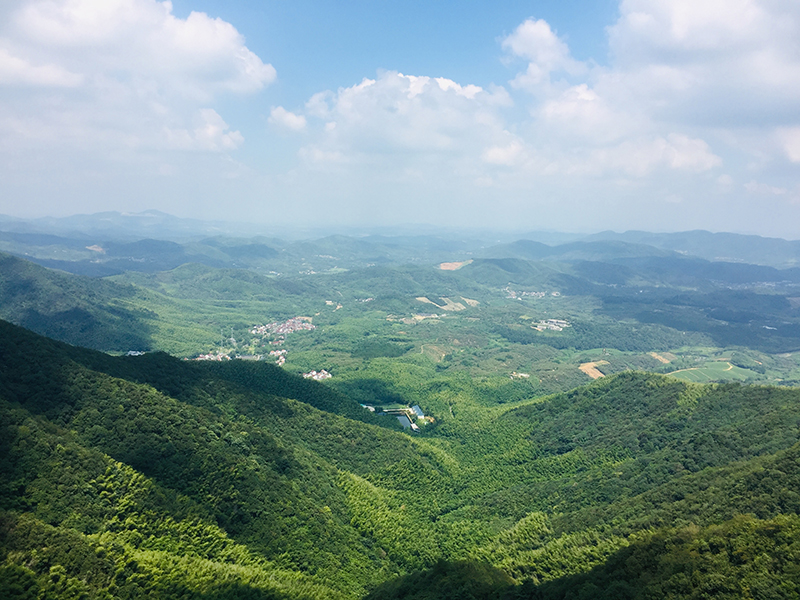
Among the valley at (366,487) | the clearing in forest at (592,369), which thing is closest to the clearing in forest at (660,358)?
the clearing in forest at (592,369)

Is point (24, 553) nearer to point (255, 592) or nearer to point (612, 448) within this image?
point (255, 592)

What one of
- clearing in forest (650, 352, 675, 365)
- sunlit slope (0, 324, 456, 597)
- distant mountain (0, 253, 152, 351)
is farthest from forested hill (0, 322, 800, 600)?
clearing in forest (650, 352, 675, 365)

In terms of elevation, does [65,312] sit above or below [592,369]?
above

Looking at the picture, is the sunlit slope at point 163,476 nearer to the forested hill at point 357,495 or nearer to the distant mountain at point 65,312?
the forested hill at point 357,495

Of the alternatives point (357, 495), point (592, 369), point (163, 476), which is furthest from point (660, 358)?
point (163, 476)

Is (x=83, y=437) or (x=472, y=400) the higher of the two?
(x=83, y=437)

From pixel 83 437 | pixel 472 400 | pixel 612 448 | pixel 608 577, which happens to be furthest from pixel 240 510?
pixel 472 400

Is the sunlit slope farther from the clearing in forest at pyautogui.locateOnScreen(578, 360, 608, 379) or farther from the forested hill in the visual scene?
the clearing in forest at pyautogui.locateOnScreen(578, 360, 608, 379)

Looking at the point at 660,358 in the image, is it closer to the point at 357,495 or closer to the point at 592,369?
the point at 592,369

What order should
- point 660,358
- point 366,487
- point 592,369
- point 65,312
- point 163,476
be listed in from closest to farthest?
point 163,476
point 366,487
point 592,369
point 65,312
point 660,358
